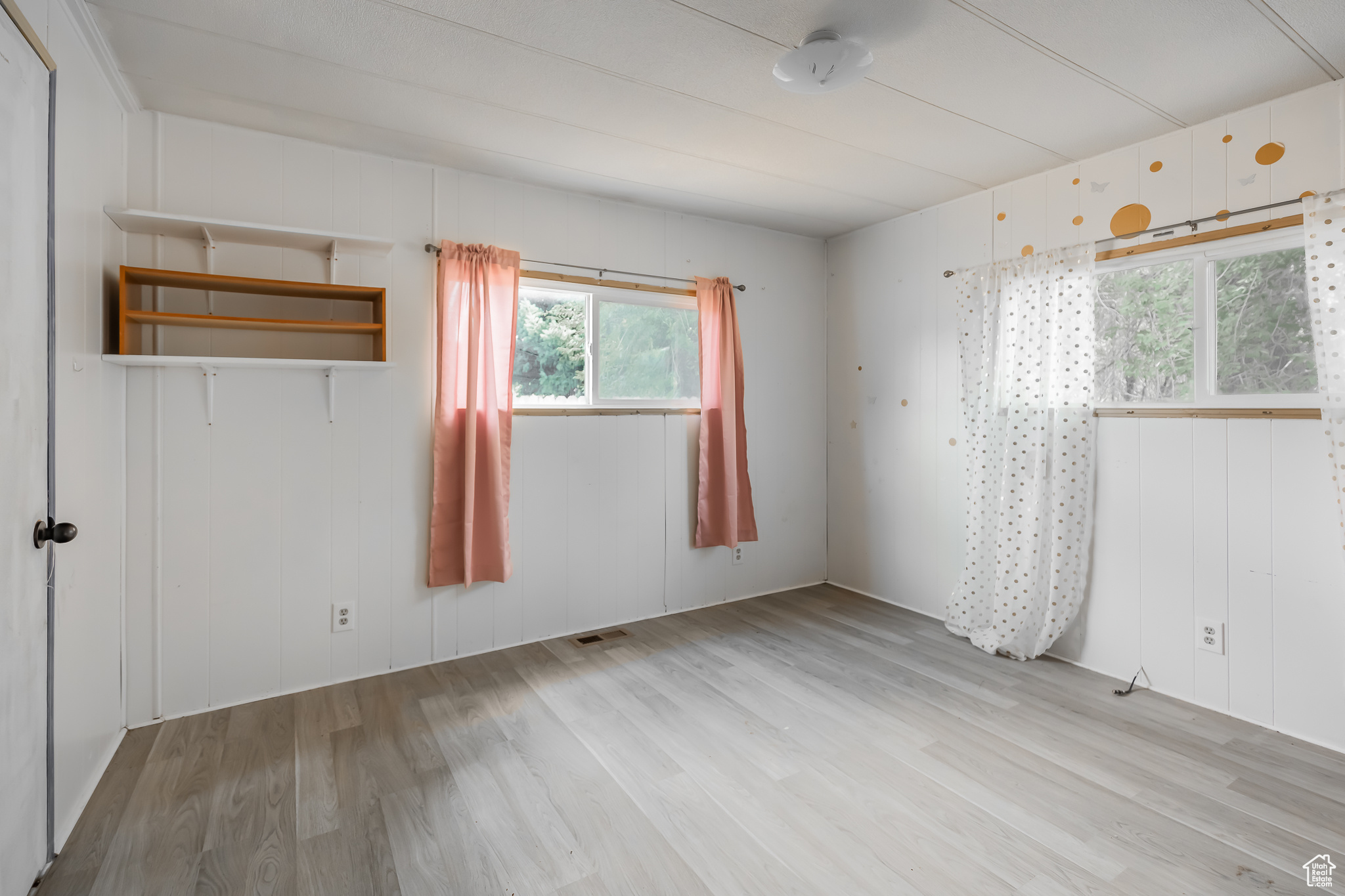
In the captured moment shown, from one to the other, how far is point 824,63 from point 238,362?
239 cm

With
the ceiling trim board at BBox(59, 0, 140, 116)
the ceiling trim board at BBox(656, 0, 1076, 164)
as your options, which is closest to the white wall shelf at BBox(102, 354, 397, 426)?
the ceiling trim board at BBox(59, 0, 140, 116)

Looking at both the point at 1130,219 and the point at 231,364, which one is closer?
the point at 231,364

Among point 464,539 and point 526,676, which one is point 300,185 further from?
point 526,676

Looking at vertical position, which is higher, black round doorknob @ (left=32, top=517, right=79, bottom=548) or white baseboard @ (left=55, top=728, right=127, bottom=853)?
black round doorknob @ (left=32, top=517, right=79, bottom=548)

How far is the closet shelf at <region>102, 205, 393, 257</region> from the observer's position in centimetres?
230

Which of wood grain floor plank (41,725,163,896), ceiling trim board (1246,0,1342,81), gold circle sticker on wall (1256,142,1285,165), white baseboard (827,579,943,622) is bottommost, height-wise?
wood grain floor plank (41,725,163,896)

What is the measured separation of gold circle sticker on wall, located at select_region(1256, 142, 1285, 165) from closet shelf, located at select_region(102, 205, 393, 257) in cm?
345

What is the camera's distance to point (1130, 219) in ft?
9.27

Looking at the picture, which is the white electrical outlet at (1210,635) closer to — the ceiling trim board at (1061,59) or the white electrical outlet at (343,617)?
the ceiling trim board at (1061,59)

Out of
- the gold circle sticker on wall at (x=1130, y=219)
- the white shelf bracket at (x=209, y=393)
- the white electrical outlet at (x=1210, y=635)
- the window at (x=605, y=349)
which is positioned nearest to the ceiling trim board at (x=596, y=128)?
Result: the gold circle sticker on wall at (x=1130, y=219)

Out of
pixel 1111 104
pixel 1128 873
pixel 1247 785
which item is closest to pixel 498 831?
pixel 1128 873

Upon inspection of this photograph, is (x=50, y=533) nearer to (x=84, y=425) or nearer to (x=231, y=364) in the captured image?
(x=84, y=425)

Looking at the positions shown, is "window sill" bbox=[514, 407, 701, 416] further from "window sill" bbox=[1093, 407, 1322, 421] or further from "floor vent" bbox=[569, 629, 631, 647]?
"window sill" bbox=[1093, 407, 1322, 421]

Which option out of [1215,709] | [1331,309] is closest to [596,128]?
[1331,309]
